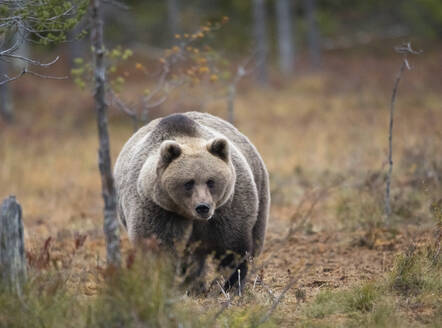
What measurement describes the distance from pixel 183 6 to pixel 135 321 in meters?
33.4

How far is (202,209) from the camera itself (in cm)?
522

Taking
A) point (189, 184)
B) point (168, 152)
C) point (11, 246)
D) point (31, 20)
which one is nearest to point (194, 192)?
point (189, 184)

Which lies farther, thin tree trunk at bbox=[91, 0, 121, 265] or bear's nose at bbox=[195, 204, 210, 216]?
bear's nose at bbox=[195, 204, 210, 216]

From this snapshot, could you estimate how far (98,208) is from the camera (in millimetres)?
11320

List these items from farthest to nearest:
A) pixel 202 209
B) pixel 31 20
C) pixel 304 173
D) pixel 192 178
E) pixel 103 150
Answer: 1. pixel 304 173
2. pixel 31 20
3. pixel 192 178
4. pixel 202 209
5. pixel 103 150

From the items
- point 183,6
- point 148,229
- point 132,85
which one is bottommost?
point 148,229

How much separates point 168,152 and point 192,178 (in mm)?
303

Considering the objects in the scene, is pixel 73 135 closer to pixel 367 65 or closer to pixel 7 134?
pixel 7 134

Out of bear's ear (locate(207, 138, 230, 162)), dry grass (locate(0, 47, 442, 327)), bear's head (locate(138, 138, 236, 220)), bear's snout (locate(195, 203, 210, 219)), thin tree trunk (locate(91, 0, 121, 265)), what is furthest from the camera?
dry grass (locate(0, 47, 442, 327))

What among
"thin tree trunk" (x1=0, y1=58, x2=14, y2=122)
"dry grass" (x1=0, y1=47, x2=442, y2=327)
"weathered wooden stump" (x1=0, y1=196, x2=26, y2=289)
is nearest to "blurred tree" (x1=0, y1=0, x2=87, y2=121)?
"weathered wooden stump" (x1=0, y1=196, x2=26, y2=289)

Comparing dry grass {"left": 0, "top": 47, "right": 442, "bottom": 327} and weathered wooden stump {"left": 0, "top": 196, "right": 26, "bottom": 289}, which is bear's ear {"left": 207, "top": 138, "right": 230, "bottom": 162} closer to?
dry grass {"left": 0, "top": 47, "right": 442, "bottom": 327}

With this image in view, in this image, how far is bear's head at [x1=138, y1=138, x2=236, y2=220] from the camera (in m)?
5.30

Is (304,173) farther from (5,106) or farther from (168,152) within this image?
(5,106)

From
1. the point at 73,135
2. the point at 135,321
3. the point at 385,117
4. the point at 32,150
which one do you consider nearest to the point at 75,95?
the point at 73,135
